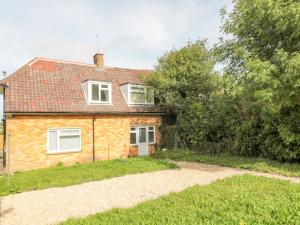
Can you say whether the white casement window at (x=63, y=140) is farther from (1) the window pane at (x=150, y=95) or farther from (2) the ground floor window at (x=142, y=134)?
(1) the window pane at (x=150, y=95)

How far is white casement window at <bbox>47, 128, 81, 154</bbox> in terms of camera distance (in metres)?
15.9

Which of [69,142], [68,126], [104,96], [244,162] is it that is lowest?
[244,162]

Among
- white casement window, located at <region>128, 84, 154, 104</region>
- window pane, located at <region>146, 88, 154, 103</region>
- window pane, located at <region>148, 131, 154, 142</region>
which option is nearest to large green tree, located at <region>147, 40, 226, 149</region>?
window pane, located at <region>146, 88, 154, 103</region>

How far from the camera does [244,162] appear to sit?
45.1 ft

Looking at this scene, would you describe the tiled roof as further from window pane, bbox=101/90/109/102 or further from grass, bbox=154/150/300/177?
grass, bbox=154/150/300/177

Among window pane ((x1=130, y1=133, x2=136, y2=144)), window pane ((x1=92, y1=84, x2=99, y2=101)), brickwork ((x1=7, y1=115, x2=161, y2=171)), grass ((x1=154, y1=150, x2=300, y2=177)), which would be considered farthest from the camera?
window pane ((x1=130, y1=133, x2=136, y2=144))

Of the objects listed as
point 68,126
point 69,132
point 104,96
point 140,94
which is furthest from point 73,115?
point 140,94

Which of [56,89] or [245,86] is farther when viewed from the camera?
[56,89]

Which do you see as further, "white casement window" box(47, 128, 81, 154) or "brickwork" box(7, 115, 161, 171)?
"white casement window" box(47, 128, 81, 154)

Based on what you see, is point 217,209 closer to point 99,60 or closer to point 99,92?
point 99,92

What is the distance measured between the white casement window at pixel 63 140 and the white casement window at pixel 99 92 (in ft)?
8.09

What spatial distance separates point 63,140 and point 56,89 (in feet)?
10.6

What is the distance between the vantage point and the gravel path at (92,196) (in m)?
7.38

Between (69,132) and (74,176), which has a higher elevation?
(69,132)
